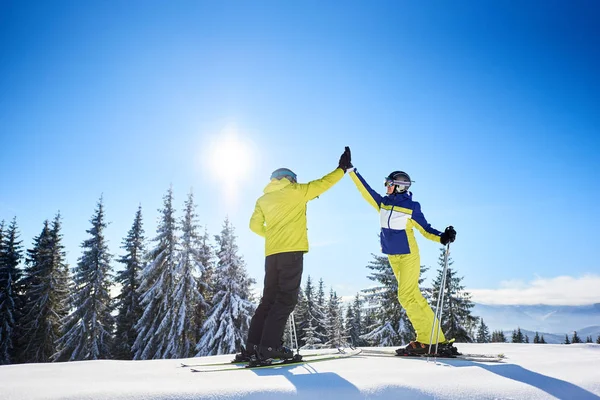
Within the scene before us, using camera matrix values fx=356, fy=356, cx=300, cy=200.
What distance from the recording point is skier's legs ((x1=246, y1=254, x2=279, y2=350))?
189 inches

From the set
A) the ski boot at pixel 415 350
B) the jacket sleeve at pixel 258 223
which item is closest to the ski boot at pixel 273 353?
the jacket sleeve at pixel 258 223

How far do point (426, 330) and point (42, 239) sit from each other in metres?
35.0

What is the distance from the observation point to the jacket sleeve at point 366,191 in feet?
19.8

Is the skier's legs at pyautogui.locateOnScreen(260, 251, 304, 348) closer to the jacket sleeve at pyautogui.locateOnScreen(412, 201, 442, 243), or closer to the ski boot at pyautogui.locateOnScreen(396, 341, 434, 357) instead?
the ski boot at pyautogui.locateOnScreen(396, 341, 434, 357)

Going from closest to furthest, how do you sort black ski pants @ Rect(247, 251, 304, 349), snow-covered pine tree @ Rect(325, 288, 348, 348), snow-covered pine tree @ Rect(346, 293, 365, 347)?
black ski pants @ Rect(247, 251, 304, 349) → snow-covered pine tree @ Rect(325, 288, 348, 348) → snow-covered pine tree @ Rect(346, 293, 365, 347)

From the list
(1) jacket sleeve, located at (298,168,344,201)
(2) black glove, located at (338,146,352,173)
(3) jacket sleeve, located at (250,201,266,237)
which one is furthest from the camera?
(2) black glove, located at (338,146,352,173)

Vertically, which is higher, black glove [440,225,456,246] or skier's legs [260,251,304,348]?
black glove [440,225,456,246]

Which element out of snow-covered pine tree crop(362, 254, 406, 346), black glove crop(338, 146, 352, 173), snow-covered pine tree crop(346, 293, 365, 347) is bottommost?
snow-covered pine tree crop(346, 293, 365, 347)

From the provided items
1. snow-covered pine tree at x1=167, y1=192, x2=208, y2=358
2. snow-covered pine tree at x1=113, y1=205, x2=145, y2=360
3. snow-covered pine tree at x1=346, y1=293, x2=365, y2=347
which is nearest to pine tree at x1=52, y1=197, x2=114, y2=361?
snow-covered pine tree at x1=113, y1=205, x2=145, y2=360

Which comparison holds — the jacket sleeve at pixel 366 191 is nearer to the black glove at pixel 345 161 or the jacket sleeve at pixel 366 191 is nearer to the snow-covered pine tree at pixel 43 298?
the black glove at pixel 345 161

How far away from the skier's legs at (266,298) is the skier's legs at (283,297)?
0.13 meters

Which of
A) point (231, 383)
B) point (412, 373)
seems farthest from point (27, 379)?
point (412, 373)

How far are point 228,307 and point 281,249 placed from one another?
21.5 m

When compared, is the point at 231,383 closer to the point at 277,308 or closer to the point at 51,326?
the point at 277,308
